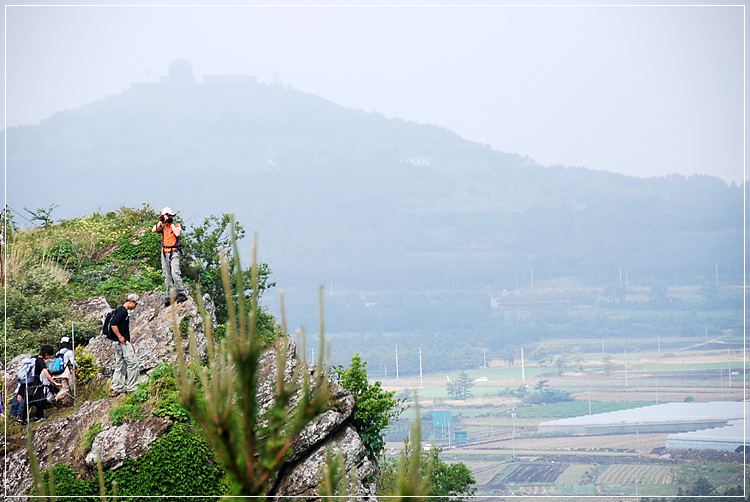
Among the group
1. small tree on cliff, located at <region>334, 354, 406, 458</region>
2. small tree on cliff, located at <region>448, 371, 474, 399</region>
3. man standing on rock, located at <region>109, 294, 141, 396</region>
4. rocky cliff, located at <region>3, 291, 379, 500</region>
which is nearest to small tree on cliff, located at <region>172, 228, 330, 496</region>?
rocky cliff, located at <region>3, 291, 379, 500</region>

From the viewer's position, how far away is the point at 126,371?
1380 centimetres

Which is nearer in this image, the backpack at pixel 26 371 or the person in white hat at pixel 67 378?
the backpack at pixel 26 371

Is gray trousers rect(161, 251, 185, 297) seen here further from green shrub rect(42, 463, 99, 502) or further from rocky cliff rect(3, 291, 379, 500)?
green shrub rect(42, 463, 99, 502)

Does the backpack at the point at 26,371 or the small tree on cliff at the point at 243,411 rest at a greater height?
the small tree on cliff at the point at 243,411

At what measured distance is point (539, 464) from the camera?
115250 mm

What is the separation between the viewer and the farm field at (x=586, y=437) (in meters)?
106

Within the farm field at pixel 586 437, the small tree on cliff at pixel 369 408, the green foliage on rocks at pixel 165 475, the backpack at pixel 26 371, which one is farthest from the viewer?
the farm field at pixel 586 437

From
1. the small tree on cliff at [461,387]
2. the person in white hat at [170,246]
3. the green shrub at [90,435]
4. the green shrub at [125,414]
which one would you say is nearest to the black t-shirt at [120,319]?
the green shrub at [125,414]

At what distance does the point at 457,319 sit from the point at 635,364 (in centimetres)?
5066

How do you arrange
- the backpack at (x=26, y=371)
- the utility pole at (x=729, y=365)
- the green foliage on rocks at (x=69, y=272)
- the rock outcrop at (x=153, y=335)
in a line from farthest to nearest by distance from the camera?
the utility pole at (x=729, y=365), the green foliage on rocks at (x=69, y=272), the rock outcrop at (x=153, y=335), the backpack at (x=26, y=371)

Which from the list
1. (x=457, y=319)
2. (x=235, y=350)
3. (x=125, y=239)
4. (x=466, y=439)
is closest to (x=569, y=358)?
(x=457, y=319)

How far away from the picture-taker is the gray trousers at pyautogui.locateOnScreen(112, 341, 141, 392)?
1355 centimetres

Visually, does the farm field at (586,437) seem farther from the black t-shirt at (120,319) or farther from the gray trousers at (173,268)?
the black t-shirt at (120,319)

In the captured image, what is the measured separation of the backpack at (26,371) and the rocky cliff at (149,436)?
828mm
